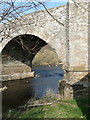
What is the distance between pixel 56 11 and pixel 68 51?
61.3 inches

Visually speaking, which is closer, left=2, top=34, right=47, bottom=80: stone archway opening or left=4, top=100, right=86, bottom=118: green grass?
left=4, top=100, right=86, bottom=118: green grass

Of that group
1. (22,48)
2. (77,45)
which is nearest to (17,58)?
(22,48)

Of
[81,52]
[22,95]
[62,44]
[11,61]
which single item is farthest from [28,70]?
[81,52]

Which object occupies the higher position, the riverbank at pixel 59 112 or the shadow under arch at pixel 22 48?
the shadow under arch at pixel 22 48


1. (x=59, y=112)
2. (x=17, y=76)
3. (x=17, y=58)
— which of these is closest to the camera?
(x=59, y=112)

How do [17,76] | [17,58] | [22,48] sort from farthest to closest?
[17,58]
[17,76]
[22,48]

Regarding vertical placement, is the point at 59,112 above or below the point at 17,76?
below

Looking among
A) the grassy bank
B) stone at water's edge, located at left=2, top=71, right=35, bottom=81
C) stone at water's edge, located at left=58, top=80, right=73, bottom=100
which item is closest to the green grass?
the grassy bank

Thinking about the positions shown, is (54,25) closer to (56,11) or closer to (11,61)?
A: (56,11)

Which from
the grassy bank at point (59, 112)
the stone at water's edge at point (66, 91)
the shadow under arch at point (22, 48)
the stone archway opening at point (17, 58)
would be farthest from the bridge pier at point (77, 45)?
the stone archway opening at point (17, 58)

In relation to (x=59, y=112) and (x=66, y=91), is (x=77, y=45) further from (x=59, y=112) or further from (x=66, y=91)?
(x=59, y=112)

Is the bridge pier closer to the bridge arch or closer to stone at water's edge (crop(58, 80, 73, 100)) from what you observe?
stone at water's edge (crop(58, 80, 73, 100))

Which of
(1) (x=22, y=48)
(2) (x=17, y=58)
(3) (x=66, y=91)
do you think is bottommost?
(3) (x=66, y=91)

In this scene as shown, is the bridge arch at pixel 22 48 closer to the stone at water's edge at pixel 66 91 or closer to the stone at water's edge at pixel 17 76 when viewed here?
the stone at water's edge at pixel 17 76
